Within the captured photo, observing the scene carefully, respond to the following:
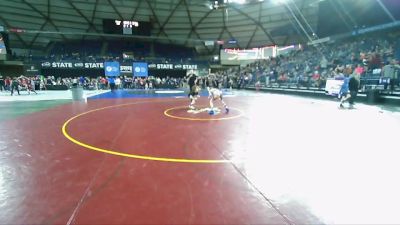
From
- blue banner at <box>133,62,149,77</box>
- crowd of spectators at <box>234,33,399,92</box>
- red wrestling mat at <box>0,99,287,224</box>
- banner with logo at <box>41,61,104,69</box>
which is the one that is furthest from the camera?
blue banner at <box>133,62,149,77</box>

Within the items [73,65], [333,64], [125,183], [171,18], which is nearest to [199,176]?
[125,183]

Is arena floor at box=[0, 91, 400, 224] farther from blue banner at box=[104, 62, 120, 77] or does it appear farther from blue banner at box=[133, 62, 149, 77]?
blue banner at box=[133, 62, 149, 77]

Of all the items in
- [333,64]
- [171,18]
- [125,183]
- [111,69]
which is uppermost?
[171,18]

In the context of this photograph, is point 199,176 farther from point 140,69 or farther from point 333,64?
point 140,69

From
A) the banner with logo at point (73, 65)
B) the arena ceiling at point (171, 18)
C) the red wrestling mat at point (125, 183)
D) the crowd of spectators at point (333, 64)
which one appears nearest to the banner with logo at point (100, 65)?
the banner with logo at point (73, 65)

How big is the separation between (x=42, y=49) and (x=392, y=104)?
49636 millimetres

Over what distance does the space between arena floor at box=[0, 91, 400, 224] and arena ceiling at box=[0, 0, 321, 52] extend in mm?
30009

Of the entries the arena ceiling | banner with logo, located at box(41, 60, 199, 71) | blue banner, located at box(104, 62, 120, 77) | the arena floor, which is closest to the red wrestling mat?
the arena floor

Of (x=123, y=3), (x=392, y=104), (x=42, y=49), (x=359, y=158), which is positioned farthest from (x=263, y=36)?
(x=359, y=158)

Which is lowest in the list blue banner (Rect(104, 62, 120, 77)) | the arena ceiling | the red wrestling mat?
the red wrestling mat

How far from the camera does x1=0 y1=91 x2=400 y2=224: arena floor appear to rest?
291 cm

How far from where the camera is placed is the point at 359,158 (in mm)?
4910

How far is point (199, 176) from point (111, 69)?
3370 centimetres

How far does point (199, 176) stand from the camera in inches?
157
